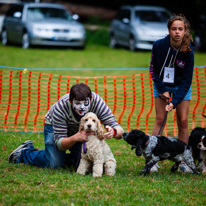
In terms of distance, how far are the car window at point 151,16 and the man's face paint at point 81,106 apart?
1213 cm

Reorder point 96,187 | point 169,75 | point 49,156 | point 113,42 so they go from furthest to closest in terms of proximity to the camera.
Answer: point 113,42, point 169,75, point 49,156, point 96,187

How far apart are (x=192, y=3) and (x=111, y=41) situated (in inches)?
227

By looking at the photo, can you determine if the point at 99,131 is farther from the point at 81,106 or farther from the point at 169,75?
the point at 169,75

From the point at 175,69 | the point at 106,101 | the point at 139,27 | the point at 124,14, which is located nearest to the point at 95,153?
the point at 175,69

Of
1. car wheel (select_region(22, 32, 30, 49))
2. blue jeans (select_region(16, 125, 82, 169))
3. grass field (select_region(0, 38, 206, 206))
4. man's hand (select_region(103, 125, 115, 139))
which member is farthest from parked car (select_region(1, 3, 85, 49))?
man's hand (select_region(103, 125, 115, 139))

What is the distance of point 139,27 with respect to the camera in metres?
15.5

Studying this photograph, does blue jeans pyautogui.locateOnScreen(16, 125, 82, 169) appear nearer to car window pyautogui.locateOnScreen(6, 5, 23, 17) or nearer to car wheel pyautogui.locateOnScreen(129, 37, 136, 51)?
car wheel pyautogui.locateOnScreen(129, 37, 136, 51)

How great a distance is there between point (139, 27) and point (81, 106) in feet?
37.5

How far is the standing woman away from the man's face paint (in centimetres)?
112

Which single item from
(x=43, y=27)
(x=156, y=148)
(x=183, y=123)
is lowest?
(x=43, y=27)

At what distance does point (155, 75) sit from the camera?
5.39 m

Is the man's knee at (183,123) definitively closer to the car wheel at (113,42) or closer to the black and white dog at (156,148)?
the black and white dog at (156,148)

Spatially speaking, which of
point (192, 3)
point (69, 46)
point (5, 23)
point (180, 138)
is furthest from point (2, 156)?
point (192, 3)

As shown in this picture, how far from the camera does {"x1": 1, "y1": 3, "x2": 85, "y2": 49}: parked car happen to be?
15248 millimetres
